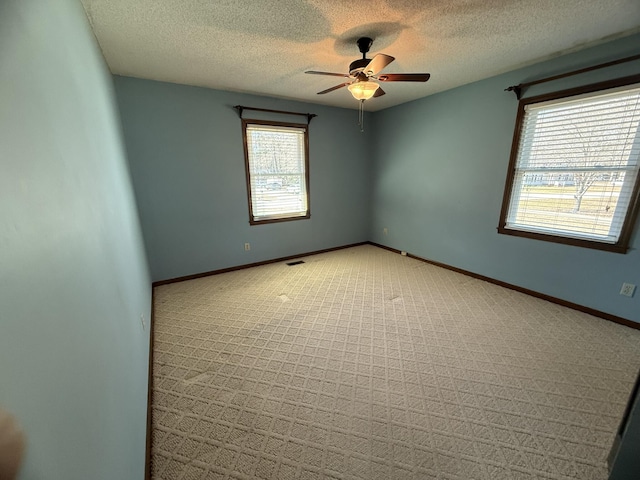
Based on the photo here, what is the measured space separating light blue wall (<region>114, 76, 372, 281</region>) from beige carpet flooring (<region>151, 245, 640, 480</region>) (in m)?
0.86

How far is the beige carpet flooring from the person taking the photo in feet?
4.14

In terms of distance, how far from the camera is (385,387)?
1687 millimetres

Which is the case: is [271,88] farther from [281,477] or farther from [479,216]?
[281,477]

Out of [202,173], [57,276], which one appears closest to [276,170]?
[202,173]

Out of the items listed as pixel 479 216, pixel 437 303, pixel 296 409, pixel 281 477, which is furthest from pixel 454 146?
pixel 281 477

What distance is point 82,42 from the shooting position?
4.79 feet

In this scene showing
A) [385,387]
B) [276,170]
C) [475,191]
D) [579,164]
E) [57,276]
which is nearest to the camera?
[57,276]

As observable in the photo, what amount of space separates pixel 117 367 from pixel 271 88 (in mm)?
3271

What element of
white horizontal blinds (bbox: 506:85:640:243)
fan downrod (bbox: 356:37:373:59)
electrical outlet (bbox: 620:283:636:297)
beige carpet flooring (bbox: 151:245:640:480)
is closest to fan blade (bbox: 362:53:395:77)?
fan downrod (bbox: 356:37:373:59)

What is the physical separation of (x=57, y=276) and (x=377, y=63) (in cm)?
220

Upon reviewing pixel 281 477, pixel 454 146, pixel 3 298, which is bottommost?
pixel 281 477

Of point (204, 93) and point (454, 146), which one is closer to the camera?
point (204, 93)

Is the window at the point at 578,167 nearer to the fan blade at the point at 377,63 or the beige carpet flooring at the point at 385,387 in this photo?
the beige carpet flooring at the point at 385,387

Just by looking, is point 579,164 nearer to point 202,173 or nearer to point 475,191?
point 475,191
